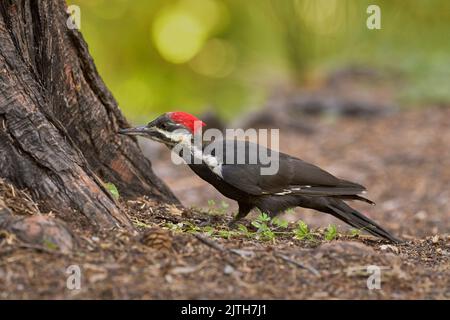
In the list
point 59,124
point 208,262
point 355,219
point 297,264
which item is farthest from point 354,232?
point 59,124

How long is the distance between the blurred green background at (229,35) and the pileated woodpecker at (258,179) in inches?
308

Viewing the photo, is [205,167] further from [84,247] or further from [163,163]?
[163,163]

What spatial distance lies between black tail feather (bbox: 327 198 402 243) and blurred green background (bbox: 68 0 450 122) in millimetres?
7816

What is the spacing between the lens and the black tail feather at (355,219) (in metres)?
4.89

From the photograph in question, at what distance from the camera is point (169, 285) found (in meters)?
3.10

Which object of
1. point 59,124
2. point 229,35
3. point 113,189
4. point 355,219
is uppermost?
point 229,35

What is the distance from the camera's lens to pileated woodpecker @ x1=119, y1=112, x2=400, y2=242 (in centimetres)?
491

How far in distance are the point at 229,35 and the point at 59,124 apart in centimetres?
1348

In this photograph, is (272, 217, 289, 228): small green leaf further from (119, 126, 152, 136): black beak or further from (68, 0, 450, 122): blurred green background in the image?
(68, 0, 450, 122): blurred green background

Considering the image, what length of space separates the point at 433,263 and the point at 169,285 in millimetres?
1835

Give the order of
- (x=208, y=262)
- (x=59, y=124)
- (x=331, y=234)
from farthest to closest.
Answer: (x=331, y=234) < (x=59, y=124) < (x=208, y=262)

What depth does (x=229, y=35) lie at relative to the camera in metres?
17.2

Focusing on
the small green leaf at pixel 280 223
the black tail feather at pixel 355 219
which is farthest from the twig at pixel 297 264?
the black tail feather at pixel 355 219

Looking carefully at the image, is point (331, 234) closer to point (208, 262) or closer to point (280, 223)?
point (280, 223)
